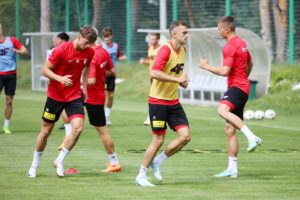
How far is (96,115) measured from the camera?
11711 millimetres

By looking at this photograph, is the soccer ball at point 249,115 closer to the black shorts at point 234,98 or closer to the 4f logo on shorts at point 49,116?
the black shorts at point 234,98

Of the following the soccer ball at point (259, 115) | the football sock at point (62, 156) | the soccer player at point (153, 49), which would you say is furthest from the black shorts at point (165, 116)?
the soccer ball at point (259, 115)

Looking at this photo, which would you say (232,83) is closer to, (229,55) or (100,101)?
(229,55)

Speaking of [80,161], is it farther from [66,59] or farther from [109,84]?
[109,84]

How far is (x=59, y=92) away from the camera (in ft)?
35.1

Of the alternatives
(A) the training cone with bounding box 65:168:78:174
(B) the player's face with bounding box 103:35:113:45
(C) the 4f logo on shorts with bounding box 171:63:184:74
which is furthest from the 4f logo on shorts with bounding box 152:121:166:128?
(B) the player's face with bounding box 103:35:113:45

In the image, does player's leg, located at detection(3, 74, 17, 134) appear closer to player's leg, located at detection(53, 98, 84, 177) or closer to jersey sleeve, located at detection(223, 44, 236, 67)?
player's leg, located at detection(53, 98, 84, 177)

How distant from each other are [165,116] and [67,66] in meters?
1.59

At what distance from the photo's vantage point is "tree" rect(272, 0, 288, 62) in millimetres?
26203

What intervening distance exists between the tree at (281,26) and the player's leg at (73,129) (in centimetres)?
1639

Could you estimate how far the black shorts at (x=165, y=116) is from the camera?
32.6 ft

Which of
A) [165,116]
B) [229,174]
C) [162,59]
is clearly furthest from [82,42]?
[229,174]

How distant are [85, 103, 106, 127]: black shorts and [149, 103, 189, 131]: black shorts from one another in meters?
1.73

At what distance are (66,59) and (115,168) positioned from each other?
1.77 m
